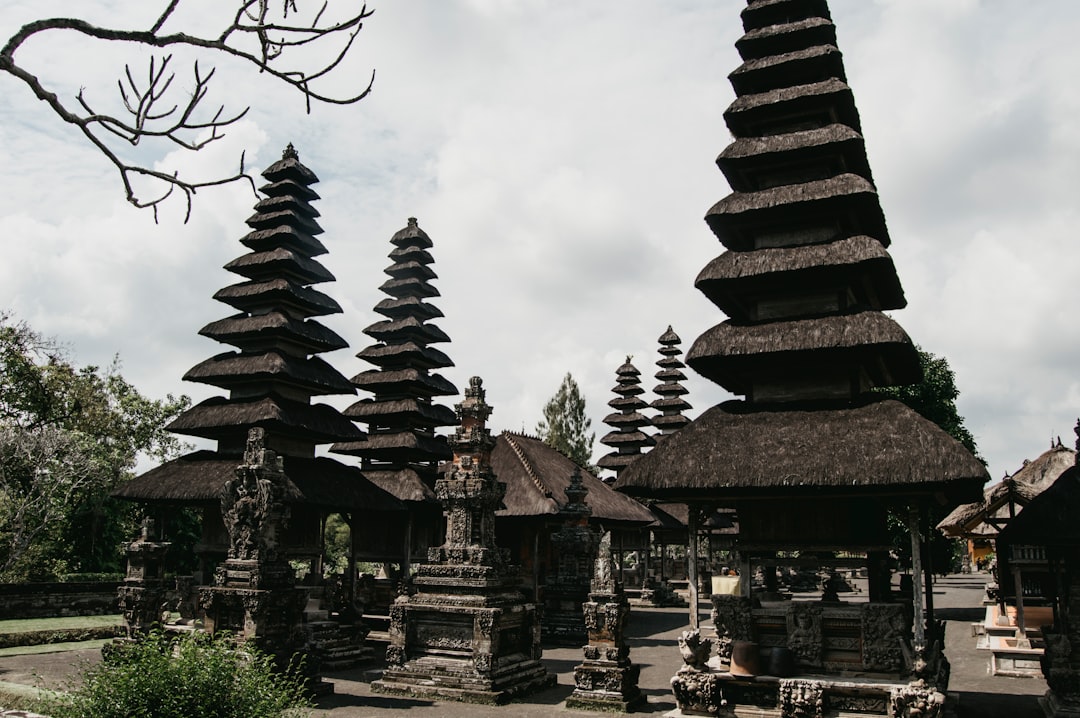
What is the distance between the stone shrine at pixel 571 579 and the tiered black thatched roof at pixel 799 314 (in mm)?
9413

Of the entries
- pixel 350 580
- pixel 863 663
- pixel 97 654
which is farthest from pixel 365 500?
pixel 863 663

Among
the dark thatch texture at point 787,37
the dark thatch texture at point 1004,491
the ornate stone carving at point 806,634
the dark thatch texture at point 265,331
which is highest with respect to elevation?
the dark thatch texture at point 787,37

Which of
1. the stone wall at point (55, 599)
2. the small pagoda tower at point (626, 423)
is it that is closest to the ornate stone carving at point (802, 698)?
the stone wall at point (55, 599)

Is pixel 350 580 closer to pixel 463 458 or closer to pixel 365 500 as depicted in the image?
pixel 365 500

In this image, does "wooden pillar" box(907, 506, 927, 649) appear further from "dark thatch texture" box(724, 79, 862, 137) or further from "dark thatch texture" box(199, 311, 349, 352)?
"dark thatch texture" box(199, 311, 349, 352)

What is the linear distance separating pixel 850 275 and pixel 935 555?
2811cm

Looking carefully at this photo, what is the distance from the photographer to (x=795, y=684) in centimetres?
1322

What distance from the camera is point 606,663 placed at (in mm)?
14969

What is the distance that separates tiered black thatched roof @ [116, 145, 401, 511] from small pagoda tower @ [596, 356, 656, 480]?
68.9 ft

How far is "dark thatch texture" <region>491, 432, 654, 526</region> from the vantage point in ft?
95.1

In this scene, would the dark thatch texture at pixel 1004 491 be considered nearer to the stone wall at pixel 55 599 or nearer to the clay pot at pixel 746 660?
the clay pot at pixel 746 660

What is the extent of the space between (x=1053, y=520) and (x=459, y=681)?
Result: 10977 mm

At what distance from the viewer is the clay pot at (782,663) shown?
45.1 feet

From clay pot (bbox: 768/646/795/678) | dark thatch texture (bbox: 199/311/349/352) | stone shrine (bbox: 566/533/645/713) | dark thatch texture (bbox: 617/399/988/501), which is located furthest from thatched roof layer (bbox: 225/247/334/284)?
clay pot (bbox: 768/646/795/678)
